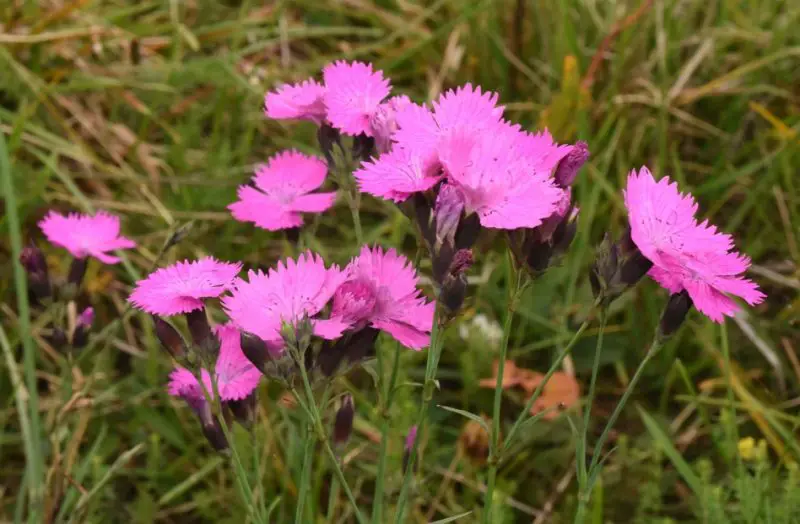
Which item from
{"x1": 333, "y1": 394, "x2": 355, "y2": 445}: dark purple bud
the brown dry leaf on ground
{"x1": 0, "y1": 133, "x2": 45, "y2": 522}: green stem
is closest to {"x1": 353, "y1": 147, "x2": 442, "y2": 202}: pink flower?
{"x1": 333, "y1": 394, "x2": 355, "y2": 445}: dark purple bud

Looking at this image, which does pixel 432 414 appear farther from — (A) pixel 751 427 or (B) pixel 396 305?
(B) pixel 396 305

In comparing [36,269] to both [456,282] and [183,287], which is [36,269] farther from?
[456,282]

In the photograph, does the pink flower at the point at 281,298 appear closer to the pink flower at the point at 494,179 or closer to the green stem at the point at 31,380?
the pink flower at the point at 494,179

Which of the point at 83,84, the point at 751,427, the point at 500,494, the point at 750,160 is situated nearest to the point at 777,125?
the point at 750,160

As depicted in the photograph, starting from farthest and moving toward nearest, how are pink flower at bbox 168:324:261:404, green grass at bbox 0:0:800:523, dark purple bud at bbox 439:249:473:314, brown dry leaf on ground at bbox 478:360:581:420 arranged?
brown dry leaf on ground at bbox 478:360:581:420 → green grass at bbox 0:0:800:523 → pink flower at bbox 168:324:261:404 → dark purple bud at bbox 439:249:473:314

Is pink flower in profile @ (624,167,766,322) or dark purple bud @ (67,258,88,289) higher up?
pink flower in profile @ (624,167,766,322)

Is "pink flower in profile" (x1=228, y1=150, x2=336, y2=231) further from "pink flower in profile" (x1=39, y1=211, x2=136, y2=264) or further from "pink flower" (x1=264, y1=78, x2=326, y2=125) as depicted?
"pink flower in profile" (x1=39, y1=211, x2=136, y2=264)

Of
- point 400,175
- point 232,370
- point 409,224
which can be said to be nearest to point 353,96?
point 400,175
